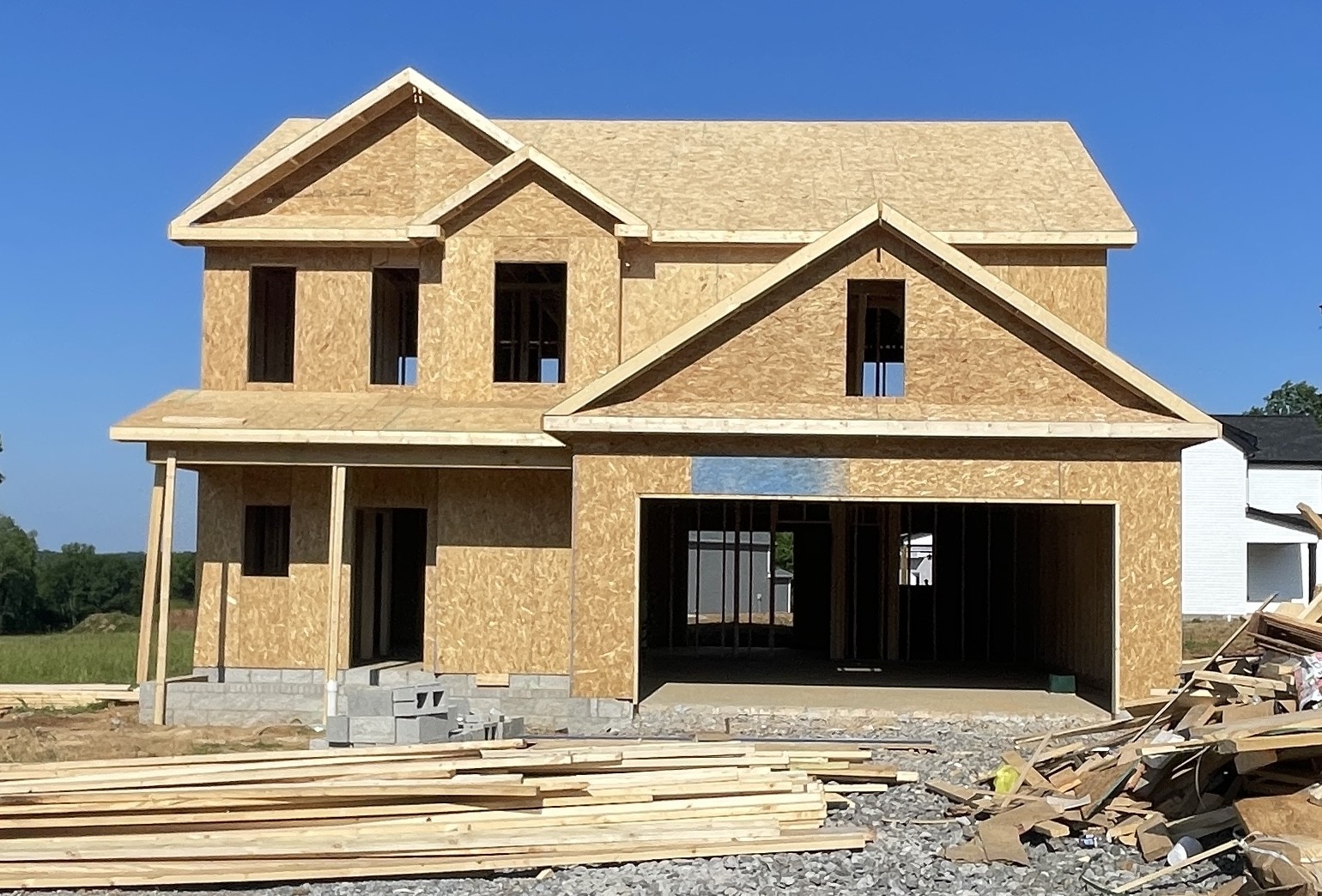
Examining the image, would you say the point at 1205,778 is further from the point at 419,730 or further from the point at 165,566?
the point at 165,566

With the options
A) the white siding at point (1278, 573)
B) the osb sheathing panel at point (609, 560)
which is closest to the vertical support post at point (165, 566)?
the osb sheathing panel at point (609, 560)

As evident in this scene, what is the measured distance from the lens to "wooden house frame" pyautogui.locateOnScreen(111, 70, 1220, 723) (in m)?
14.6

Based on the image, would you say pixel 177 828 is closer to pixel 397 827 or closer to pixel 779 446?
pixel 397 827

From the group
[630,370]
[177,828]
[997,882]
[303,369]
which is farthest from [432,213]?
[997,882]

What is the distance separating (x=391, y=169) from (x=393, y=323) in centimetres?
236

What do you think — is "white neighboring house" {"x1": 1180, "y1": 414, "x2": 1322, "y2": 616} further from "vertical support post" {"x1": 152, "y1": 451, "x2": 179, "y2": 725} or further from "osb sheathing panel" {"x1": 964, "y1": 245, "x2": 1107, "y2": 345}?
"vertical support post" {"x1": 152, "y1": 451, "x2": 179, "y2": 725}

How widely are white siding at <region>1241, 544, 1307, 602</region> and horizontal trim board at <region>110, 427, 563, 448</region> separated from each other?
2967cm

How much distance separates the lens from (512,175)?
55.7ft

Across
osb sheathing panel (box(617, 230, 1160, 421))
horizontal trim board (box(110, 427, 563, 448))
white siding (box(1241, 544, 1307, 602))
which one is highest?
osb sheathing panel (box(617, 230, 1160, 421))

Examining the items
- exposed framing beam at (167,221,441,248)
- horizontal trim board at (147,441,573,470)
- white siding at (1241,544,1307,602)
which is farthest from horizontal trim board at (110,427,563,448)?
white siding at (1241,544,1307,602)

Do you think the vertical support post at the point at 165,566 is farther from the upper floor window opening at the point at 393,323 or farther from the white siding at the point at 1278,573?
the white siding at the point at 1278,573

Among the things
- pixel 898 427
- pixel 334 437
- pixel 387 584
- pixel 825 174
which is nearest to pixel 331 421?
pixel 334 437

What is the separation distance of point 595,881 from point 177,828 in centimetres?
322

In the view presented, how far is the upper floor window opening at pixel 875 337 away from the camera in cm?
1574
